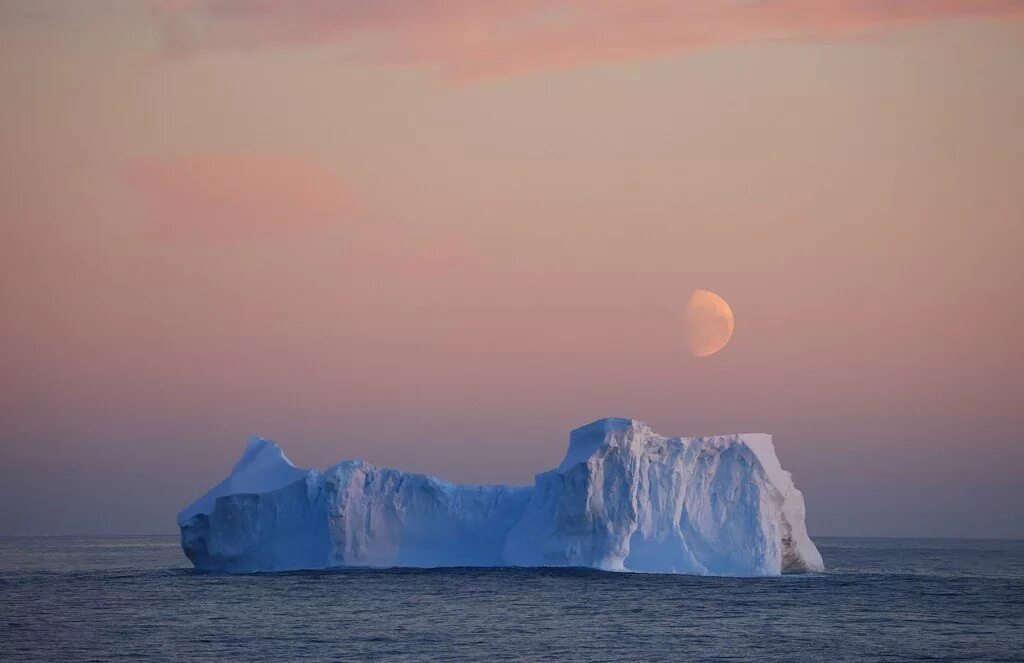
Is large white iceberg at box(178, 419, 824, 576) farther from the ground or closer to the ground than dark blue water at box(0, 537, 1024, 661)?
farther from the ground

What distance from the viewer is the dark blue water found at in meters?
24.4

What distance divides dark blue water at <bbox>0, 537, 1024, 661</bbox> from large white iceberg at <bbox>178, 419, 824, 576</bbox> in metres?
0.92

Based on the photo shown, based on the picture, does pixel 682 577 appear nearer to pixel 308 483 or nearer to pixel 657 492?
pixel 657 492

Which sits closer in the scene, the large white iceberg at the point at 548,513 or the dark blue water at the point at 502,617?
the dark blue water at the point at 502,617

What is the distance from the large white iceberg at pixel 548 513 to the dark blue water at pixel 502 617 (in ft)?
3.01

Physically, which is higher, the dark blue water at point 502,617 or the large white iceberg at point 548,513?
the large white iceberg at point 548,513

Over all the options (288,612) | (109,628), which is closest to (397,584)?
(288,612)

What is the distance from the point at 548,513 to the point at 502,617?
20.5ft

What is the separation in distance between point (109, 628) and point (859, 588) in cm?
2196

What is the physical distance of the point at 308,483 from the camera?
117 ft

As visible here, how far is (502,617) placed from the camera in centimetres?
2936

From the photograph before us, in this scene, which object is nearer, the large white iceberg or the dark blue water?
the dark blue water

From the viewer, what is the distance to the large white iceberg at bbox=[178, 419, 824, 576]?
112 feet

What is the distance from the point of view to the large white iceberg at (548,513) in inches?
1348
